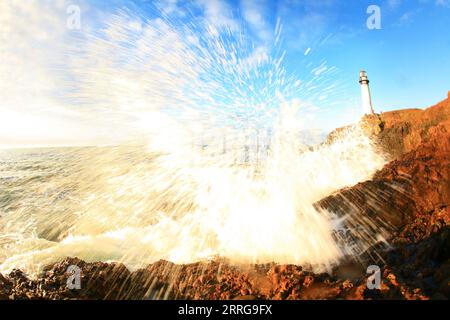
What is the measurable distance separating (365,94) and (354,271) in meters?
38.1

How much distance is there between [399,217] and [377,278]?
4.45 m

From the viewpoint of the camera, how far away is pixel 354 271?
639cm

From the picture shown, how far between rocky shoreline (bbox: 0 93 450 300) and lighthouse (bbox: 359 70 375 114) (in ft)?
101

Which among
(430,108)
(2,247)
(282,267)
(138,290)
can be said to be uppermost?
(430,108)

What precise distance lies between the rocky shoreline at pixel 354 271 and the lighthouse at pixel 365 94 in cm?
3083

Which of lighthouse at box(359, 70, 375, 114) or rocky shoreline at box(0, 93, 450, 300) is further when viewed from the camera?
lighthouse at box(359, 70, 375, 114)

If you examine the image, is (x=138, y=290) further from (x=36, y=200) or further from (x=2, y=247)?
(x=36, y=200)

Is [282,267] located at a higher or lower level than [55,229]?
higher

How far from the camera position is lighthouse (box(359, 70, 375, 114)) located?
37.9 metres

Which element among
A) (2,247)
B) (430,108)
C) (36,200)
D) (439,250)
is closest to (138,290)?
(439,250)

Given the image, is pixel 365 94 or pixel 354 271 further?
pixel 365 94

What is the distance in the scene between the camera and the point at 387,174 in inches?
397

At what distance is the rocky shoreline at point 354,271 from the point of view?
4.82m

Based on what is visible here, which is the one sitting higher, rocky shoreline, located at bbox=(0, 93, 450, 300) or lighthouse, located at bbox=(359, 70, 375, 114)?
lighthouse, located at bbox=(359, 70, 375, 114)
